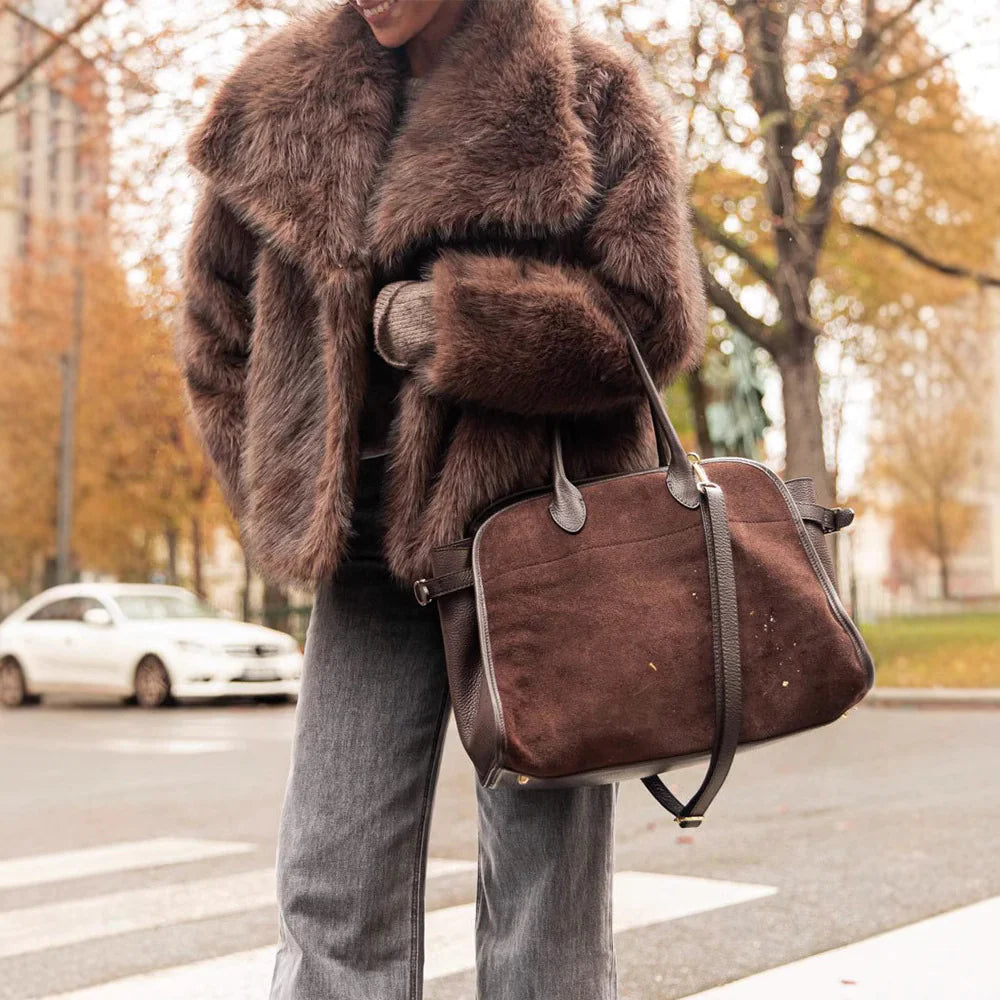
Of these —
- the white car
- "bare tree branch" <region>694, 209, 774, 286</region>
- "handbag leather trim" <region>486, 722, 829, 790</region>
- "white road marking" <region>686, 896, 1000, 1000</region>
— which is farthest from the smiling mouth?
the white car

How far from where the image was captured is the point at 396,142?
222 centimetres

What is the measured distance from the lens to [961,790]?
712 centimetres

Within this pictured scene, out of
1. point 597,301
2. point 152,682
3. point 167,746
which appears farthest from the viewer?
point 152,682

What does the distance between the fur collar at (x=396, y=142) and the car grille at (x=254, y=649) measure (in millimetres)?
13780

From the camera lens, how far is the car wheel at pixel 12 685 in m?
17.3

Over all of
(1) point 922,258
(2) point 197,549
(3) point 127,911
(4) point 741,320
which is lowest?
(3) point 127,911

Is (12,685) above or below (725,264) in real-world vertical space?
below

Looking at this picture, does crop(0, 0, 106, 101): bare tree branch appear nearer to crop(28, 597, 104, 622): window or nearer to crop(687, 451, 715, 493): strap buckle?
crop(28, 597, 104, 622): window

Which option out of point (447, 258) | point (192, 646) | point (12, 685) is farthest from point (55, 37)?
point (447, 258)

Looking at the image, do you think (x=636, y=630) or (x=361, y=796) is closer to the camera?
(x=636, y=630)

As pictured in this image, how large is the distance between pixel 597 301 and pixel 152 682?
1435 cm

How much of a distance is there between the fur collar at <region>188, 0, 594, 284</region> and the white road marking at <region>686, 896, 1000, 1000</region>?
203cm

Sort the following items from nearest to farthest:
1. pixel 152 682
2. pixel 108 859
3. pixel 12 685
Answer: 1. pixel 108 859
2. pixel 152 682
3. pixel 12 685

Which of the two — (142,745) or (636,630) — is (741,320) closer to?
(142,745)
